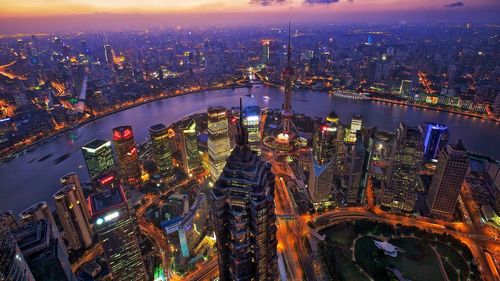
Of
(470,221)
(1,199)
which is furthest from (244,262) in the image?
(1,199)

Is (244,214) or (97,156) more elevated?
(244,214)

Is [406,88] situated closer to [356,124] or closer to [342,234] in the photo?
[356,124]

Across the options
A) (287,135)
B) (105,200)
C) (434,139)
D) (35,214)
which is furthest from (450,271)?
(35,214)

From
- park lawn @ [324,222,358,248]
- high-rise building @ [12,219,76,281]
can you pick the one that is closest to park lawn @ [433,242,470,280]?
park lawn @ [324,222,358,248]

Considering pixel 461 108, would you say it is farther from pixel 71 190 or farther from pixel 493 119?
pixel 71 190

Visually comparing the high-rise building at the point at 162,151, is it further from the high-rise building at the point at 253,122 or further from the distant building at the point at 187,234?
the high-rise building at the point at 253,122
